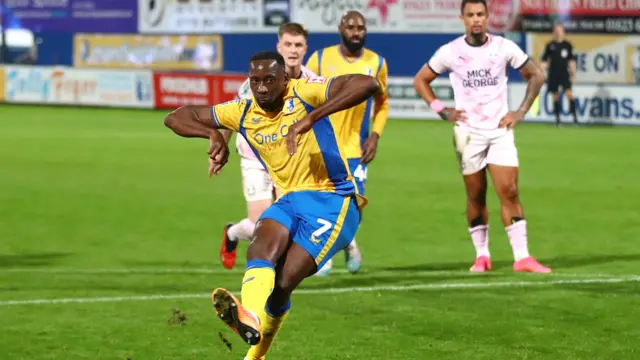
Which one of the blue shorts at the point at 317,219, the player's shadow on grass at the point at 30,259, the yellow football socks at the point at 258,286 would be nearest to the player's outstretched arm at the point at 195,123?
the blue shorts at the point at 317,219

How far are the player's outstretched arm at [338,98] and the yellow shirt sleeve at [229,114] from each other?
1.56 feet

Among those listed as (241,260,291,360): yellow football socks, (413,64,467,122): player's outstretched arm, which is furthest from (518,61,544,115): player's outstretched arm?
(241,260,291,360): yellow football socks

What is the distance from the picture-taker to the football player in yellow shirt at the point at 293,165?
7289mm

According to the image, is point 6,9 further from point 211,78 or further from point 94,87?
point 211,78

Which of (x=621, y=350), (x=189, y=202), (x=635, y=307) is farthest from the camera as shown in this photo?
(x=189, y=202)

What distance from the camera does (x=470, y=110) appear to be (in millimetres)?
11508

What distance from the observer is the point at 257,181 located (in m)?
11.0

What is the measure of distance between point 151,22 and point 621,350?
38683 mm

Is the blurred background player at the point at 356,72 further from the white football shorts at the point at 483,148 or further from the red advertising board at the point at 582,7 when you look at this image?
the red advertising board at the point at 582,7

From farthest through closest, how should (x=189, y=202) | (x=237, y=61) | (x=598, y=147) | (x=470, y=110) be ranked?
(x=237, y=61)
(x=598, y=147)
(x=189, y=202)
(x=470, y=110)

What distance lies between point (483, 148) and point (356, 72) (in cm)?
122

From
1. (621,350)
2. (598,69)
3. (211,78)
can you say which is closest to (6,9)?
(211,78)

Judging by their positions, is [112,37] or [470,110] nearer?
[470,110]

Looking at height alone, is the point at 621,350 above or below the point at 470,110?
below
